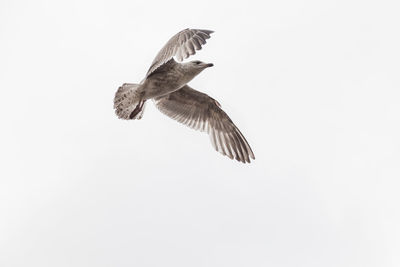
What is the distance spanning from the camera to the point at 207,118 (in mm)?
12672

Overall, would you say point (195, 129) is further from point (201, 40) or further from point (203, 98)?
point (201, 40)

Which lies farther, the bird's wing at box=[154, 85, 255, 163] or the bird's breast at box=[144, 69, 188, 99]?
the bird's wing at box=[154, 85, 255, 163]

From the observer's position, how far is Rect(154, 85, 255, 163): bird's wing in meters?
12.4

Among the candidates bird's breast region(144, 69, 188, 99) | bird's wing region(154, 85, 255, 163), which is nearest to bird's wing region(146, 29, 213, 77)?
bird's breast region(144, 69, 188, 99)

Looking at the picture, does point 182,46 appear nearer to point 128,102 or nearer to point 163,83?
point 163,83

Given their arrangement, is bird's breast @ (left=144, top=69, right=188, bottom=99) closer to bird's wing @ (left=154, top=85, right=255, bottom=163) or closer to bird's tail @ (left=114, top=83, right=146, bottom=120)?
bird's tail @ (left=114, top=83, right=146, bottom=120)

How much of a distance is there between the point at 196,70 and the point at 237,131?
5.27 ft

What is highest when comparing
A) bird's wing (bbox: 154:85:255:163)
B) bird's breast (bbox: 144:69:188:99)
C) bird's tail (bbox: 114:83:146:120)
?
bird's wing (bbox: 154:85:255:163)

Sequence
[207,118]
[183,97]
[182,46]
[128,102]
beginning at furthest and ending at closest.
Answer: [207,118]
[183,97]
[128,102]
[182,46]

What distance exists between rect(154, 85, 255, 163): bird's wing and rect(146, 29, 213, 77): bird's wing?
1.88 meters

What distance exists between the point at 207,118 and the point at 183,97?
20.9 inches

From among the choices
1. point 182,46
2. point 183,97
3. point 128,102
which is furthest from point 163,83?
point 183,97

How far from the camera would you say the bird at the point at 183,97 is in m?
10.4

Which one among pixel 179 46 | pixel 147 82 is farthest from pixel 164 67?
pixel 179 46
